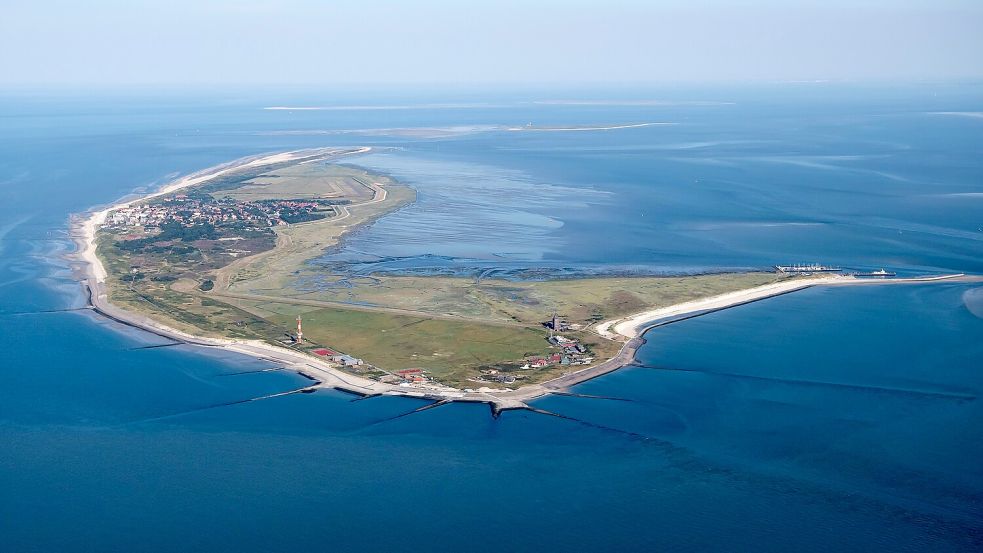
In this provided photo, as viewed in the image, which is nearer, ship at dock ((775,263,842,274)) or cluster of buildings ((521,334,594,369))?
cluster of buildings ((521,334,594,369))

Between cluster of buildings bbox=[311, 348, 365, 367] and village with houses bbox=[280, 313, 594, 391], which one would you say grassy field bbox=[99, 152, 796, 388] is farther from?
cluster of buildings bbox=[311, 348, 365, 367]

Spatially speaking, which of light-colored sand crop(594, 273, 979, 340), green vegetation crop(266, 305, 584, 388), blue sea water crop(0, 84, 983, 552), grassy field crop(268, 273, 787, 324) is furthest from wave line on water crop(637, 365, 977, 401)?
grassy field crop(268, 273, 787, 324)

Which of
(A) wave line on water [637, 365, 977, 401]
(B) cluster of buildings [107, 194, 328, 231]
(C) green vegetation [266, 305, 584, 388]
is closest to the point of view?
(A) wave line on water [637, 365, 977, 401]

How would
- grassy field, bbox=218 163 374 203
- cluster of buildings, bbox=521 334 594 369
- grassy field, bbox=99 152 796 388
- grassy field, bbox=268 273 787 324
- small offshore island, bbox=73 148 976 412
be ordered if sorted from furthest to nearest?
1. grassy field, bbox=218 163 374 203
2. grassy field, bbox=268 273 787 324
3. grassy field, bbox=99 152 796 388
4. cluster of buildings, bbox=521 334 594 369
5. small offshore island, bbox=73 148 976 412

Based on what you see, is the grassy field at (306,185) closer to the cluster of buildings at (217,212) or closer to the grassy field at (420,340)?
the cluster of buildings at (217,212)

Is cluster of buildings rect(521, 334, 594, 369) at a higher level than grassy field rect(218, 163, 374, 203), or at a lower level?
lower

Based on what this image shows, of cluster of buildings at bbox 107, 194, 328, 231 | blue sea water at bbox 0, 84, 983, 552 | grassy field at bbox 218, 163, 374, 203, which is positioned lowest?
blue sea water at bbox 0, 84, 983, 552
